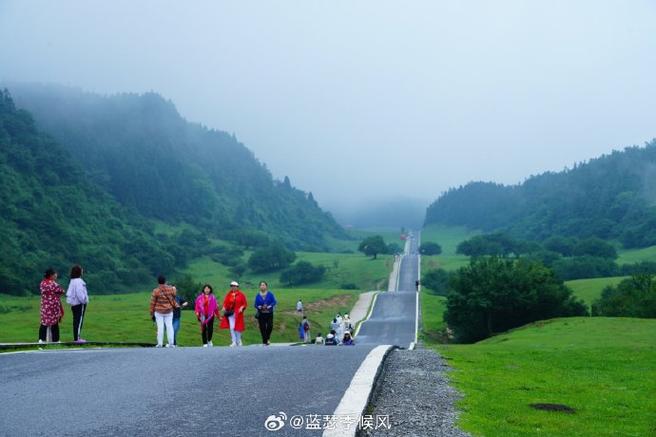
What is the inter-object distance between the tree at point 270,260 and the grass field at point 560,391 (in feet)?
468

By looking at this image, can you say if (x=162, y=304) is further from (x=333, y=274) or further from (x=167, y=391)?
(x=333, y=274)

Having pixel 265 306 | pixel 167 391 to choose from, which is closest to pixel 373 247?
pixel 265 306

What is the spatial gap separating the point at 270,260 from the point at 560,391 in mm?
151459

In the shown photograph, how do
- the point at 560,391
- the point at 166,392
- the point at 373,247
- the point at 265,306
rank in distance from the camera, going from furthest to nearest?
the point at 373,247 → the point at 265,306 → the point at 560,391 → the point at 166,392

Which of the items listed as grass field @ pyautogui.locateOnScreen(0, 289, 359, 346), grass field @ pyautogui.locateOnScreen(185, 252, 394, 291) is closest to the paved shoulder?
grass field @ pyautogui.locateOnScreen(0, 289, 359, 346)

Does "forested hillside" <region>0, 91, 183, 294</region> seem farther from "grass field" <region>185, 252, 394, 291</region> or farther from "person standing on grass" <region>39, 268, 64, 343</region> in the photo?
"person standing on grass" <region>39, 268, 64, 343</region>

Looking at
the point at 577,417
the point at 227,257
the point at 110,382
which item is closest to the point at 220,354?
the point at 110,382

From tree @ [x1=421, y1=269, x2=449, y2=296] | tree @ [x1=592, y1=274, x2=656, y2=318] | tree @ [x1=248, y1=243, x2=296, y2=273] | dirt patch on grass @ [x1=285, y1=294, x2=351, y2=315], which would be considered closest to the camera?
tree @ [x1=592, y1=274, x2=656, y2=318]

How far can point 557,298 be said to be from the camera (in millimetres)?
60375

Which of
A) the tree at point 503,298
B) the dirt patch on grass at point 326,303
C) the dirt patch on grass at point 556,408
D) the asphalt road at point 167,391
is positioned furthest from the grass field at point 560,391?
the dirt patch on grass at point 326,303

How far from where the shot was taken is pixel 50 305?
20672 mm

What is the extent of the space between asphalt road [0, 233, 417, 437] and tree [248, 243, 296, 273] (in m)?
147

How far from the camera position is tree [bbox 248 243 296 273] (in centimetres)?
16175

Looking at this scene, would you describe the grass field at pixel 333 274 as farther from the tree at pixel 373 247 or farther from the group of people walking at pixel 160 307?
the group of people walking at pixel 160 307
